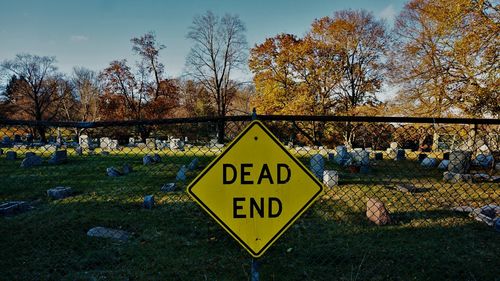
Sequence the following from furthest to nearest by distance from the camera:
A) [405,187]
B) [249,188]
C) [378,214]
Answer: [405,187] → [378,214] → [249,188]

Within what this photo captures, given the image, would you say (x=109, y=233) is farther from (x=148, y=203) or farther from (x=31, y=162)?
(x=31, y=162)

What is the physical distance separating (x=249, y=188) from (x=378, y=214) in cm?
456

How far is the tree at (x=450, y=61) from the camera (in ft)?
38.3

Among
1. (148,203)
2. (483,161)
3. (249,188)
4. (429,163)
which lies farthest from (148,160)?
(483,161)

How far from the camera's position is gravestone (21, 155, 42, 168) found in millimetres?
12703

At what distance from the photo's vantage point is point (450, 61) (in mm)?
13719

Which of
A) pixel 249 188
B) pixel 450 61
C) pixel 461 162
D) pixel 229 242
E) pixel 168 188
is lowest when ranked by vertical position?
pixel 229 242

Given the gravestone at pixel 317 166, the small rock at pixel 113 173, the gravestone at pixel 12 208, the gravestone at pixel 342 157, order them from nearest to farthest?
1. the gravestone at pixel 12 208
2. the gravestone at pixel 317 166
3. the small rock at pixel 113 173
4. the gravestone at pixel 342 157

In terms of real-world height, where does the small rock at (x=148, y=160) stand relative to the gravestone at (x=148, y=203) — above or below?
above

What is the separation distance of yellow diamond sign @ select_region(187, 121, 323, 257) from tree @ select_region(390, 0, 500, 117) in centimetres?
1294

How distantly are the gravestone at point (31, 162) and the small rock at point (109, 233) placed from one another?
9762 millimetres

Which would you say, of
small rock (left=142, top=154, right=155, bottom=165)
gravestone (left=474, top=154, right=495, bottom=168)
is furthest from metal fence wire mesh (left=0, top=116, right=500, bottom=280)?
gravestone (left=474, top=154, right=495, bottom=168)

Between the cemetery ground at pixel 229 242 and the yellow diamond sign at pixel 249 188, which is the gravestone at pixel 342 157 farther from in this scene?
the yellow diamond sign at pixel 249 188

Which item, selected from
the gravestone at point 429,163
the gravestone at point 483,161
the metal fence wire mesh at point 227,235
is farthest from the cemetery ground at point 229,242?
the gravestone at point 483,161
